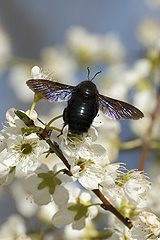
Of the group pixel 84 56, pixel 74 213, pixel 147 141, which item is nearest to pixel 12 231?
pixel 74 213

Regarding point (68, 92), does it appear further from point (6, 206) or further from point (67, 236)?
point (6, 206)

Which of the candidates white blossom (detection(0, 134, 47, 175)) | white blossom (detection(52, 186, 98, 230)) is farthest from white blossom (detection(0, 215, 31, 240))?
white blossom (detection(0, 134, 47, 175))

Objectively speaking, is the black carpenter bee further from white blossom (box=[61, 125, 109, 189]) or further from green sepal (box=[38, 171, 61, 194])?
green sepal (box=[38, 171, 61, 194])

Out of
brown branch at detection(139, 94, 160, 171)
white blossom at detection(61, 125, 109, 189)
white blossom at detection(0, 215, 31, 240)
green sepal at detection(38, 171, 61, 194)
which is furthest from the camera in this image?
brown branch at detection(139, 94, 160, 171)

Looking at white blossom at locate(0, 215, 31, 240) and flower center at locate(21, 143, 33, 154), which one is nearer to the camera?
flower center at locate(21, 143, 33, 154)

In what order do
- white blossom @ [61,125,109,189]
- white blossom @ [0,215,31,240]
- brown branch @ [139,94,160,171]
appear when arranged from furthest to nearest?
1. brown branch @ [139,94,160,171]
2. white blossom @ [0,215,31,240]
3. white blossom @ [61,125,109,189]

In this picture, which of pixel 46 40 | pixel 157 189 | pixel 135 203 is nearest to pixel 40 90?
pixel 135 203

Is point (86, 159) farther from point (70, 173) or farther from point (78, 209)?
point (78, 209)
